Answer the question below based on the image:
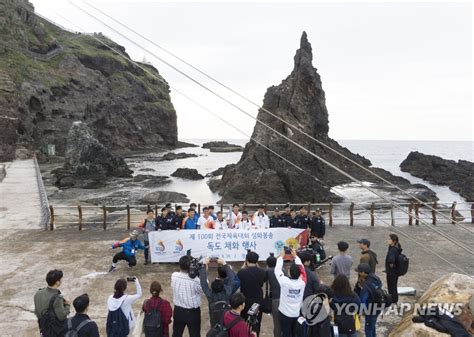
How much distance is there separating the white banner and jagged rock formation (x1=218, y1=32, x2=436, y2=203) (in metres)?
23.0

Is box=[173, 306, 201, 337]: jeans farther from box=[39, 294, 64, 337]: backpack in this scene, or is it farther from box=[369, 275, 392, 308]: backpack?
box=[369, 275, 392, 308]: backpack

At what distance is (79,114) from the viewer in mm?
83625

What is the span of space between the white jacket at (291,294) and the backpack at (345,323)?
2.02 ft

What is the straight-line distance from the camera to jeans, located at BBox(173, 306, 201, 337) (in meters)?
5.88

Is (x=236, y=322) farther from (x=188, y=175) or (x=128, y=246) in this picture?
(x=188, y=175)

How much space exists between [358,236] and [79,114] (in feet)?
274

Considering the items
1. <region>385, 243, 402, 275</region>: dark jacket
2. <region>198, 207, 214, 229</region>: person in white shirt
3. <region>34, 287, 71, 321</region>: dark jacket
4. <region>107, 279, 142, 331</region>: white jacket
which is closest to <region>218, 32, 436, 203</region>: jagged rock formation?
<region>198, 207, 214, 229</region>: person in white shirt

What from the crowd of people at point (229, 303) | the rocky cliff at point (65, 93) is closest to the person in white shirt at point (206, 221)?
the crowd of people at point (229, 303)

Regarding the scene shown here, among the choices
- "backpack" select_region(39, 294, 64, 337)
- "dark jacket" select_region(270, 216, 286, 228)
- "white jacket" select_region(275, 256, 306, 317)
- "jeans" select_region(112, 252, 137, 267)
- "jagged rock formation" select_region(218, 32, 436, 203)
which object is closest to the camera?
"backpack" select_region(39, 294, 64, 337)

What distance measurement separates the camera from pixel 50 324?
510cm

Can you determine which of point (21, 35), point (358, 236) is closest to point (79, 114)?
point (21, 35)

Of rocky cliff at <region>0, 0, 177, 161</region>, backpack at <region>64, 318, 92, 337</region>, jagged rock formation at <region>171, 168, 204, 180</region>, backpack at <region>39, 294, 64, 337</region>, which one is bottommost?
jagged rock formation at <region>171, 168, 204, 180</region>

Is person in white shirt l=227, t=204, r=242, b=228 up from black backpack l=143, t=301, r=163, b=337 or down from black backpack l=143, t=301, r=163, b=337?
up

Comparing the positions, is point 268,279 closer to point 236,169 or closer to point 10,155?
point 236,169
